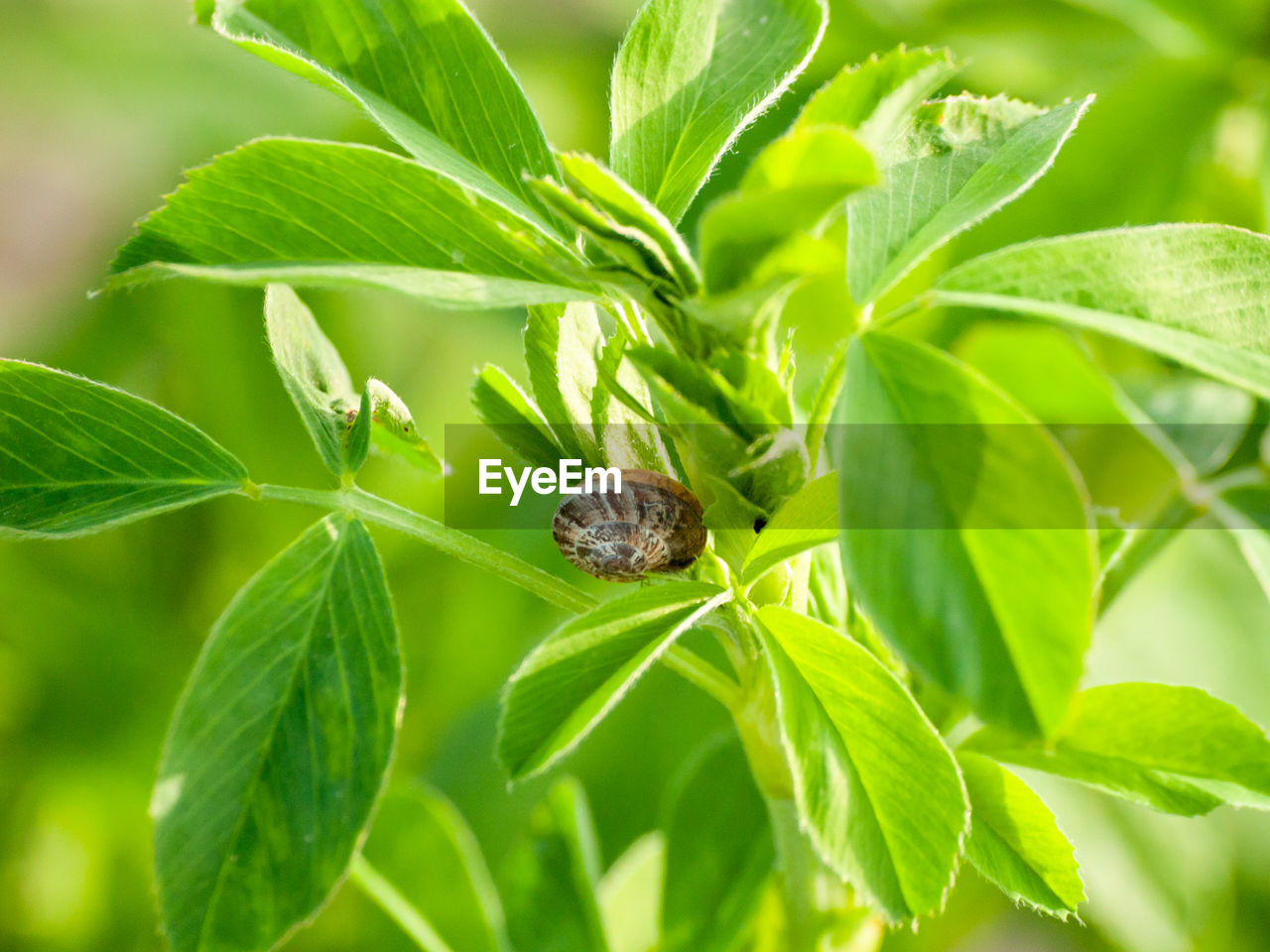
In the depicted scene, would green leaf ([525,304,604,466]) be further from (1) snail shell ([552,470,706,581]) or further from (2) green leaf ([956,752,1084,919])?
(2) green leaf ([956,752,1084,919])

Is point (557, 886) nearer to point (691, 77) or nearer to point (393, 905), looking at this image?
point (393, 905)

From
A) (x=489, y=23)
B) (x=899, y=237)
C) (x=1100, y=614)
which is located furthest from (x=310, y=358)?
(x=489, y=23)

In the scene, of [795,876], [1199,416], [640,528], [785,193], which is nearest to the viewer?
[785,193]

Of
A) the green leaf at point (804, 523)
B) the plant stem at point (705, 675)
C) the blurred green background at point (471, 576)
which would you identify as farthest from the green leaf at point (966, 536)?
the blurred green background at point (471, 576)

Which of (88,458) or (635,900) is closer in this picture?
(88,458)

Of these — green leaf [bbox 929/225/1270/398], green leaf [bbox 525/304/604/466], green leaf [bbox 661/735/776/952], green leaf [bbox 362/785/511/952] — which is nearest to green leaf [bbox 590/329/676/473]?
green leaf [bbox 525/304/604/466]

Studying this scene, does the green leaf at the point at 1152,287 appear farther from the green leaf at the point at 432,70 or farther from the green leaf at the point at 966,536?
the green leaf at the point at 432,70

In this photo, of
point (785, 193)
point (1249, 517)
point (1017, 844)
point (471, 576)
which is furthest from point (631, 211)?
point (471, 576)

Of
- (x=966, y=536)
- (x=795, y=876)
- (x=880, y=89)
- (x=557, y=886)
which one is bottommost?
(x=557, y=886)
